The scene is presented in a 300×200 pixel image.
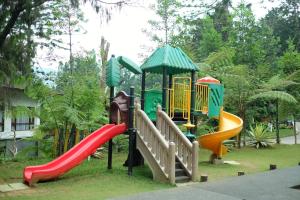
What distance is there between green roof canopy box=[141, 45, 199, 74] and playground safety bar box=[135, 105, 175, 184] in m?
1.41

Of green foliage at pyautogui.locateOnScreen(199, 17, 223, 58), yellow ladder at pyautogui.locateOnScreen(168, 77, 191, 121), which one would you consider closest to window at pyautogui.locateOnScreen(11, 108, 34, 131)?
yellow ladder at pyautogui.locateOnScreen(168, 77, 191, 121)

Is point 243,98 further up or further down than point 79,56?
further down

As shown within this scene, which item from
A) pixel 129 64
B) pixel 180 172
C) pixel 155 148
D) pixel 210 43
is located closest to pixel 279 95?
pixel 129 64

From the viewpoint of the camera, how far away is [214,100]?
38.9ft

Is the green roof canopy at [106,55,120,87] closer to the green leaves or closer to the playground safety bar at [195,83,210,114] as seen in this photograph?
the playground safety bar at [195,83,210,114]

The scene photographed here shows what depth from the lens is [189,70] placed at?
10.7 m

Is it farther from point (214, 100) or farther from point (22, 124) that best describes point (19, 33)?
point (22, 124)

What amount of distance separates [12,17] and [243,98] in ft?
43.4

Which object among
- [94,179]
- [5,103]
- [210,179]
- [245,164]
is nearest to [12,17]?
[5,103]

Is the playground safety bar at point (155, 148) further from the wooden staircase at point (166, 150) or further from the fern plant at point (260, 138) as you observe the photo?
the fern plant at point (260, 138)

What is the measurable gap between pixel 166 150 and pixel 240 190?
6.17 feet

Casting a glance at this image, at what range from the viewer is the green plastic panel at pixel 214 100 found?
1175 centimetres

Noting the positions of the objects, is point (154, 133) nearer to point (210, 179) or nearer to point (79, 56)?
point (210, 179)

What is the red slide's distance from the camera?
8094 mm
